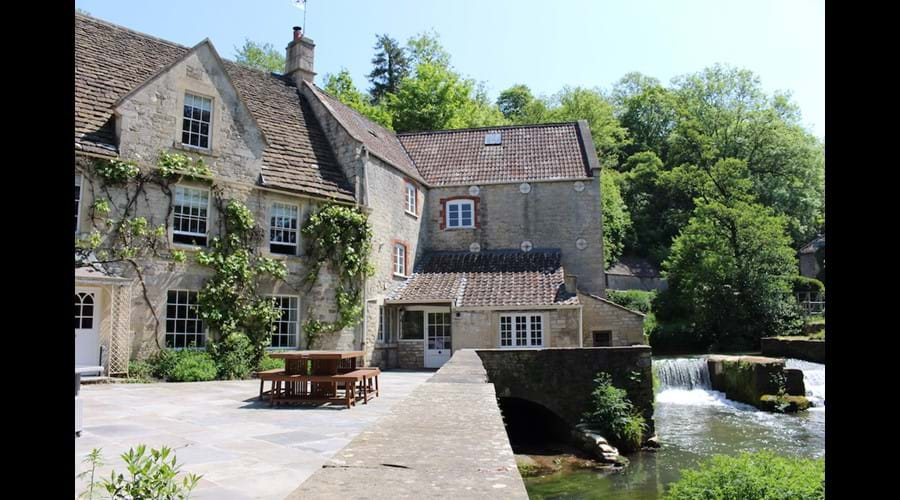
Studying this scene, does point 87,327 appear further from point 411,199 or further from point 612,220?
point 612,220

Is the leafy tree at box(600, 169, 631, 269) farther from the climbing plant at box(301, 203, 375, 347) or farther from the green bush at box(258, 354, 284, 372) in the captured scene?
the green bush at box(258, 354, 284, 372)

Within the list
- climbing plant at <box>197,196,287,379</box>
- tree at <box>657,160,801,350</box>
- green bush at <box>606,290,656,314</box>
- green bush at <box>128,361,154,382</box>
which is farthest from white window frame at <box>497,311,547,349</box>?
green bush at <box>606,290,656,314</box>

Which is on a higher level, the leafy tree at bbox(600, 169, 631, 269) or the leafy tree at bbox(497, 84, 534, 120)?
the leafy tree at bbox(497, 84, 534, 120)

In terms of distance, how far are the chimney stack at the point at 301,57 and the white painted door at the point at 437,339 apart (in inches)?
416

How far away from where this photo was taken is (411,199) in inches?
1009

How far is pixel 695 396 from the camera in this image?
2177 cm

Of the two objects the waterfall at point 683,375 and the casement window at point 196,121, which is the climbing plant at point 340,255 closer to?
the casement window at point 196,121

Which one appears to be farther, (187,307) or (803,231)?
(803,231)

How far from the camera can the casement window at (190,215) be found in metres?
17.4

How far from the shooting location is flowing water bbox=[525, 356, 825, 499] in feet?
40.0

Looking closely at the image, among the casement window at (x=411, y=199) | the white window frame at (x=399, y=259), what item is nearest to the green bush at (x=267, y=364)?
the white window frame at (x=399, y=259)
